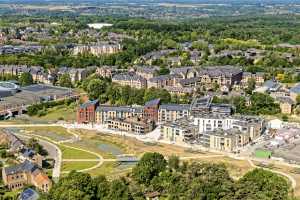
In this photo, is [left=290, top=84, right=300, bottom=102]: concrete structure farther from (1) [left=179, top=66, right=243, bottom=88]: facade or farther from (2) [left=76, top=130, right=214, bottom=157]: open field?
(2) [left=76, top=130, right=214, bottom=157]: open field

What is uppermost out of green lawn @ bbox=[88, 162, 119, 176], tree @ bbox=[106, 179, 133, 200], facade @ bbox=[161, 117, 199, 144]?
tree @ bbox=[106, 179, 133, 200]

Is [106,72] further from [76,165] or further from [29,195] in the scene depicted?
[29,195]

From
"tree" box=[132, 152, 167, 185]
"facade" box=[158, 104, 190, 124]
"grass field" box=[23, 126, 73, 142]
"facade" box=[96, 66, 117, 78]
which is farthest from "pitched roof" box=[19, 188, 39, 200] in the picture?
"facade" box=[96, 66, 117, 78]

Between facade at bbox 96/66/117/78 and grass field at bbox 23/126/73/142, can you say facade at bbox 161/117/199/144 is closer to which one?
grass field at bbox 23/126/73/142

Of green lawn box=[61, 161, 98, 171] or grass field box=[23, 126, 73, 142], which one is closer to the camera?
green lawn box=[61, 161, 98, 171]

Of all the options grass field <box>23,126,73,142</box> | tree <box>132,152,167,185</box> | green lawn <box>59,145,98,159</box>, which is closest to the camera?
tree <box>132,152,167,185</box>

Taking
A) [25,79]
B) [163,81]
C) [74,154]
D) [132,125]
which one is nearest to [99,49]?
[25,79]

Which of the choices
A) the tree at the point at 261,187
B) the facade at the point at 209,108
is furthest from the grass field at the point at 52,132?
the tree at the point at 261,187

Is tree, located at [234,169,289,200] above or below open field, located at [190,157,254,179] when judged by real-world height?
above

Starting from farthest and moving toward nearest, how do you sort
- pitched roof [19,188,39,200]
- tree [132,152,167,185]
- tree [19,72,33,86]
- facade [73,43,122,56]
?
facade [73,43,122,56]
tree [19,72,33,86]
tree [132,152,167,185]
pitched roof [19,188,39,200]
